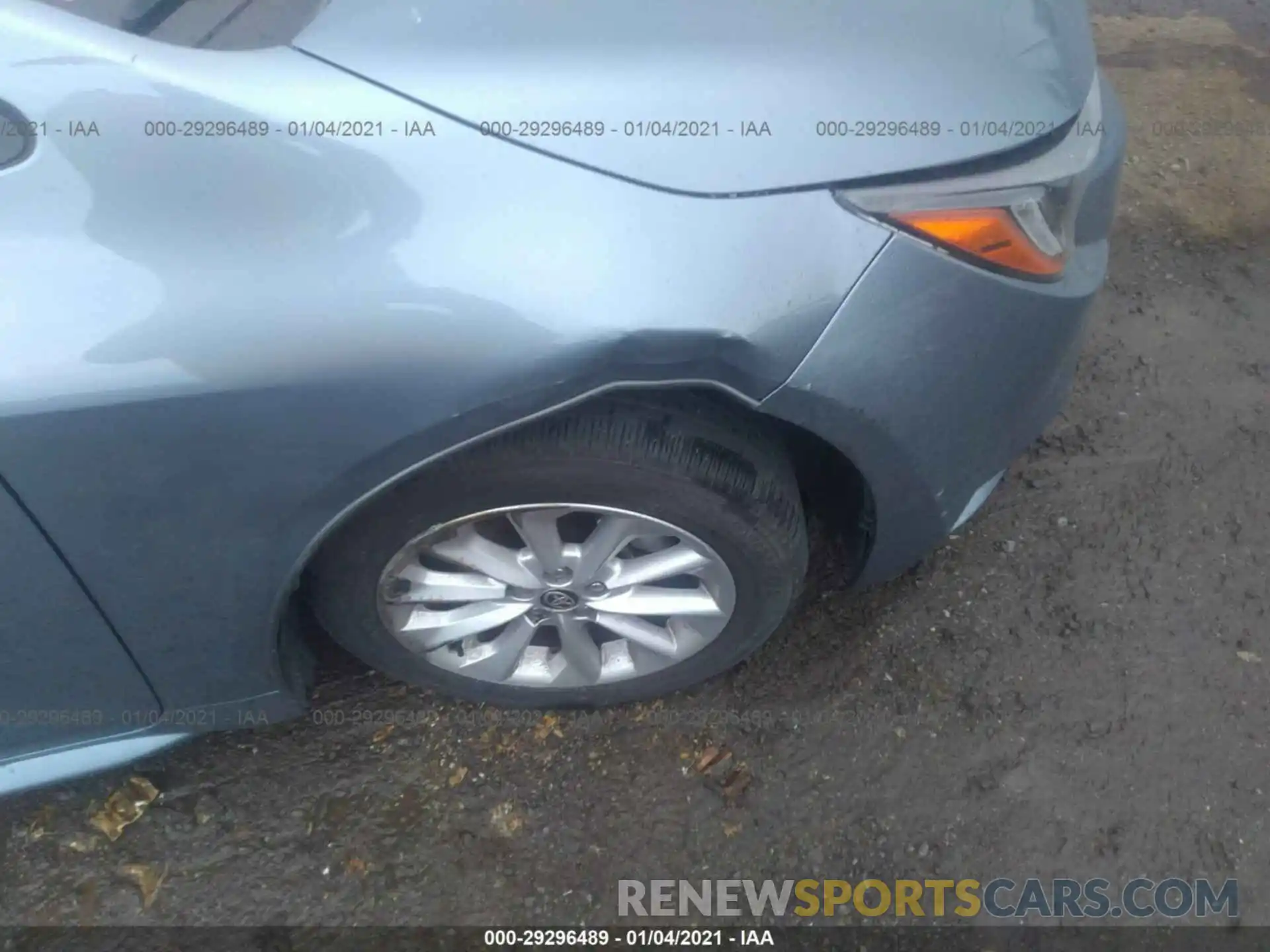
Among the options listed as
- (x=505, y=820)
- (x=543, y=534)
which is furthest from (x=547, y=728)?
(x=543, y=534)

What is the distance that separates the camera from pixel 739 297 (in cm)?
124

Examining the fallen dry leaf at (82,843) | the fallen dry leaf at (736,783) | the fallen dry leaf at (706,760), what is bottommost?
the fallen dry leaf at (736,783)

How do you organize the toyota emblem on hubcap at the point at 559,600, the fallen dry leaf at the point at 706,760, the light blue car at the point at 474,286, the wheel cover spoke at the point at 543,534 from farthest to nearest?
the fallen dry leaf at the point at 706,760 < the toyota emblem on hubcap at the point at 559,600 < the wheel cover spoke at the point at 543,534 < the light blue car at the point at 474,286

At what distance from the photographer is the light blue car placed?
114 centimetres

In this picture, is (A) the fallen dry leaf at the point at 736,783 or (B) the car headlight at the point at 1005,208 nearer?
(B) the car headlight at the point at 1005,208

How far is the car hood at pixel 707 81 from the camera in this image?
122cm

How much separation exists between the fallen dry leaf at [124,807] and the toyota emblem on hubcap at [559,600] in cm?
89

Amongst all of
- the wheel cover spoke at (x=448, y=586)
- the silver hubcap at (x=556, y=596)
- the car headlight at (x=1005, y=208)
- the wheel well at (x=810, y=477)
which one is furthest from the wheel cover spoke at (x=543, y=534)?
the car headlight at (x=1005, y=208)

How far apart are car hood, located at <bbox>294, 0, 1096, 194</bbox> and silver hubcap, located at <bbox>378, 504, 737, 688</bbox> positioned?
55cm

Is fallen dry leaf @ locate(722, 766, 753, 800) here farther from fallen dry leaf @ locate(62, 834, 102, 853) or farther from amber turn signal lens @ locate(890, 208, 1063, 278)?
fallen dry leaf @ locate(62, 834, 102, 853)

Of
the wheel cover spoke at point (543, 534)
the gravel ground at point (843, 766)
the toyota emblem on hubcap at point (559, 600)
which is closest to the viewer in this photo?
the wheel cover spoke at point (543, 534)

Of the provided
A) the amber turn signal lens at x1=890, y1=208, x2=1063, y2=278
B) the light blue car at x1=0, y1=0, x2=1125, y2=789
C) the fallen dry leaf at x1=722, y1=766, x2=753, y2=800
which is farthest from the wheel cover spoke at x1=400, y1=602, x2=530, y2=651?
the amber turn signal lens at x1=890, y1=208, x2=1063, y2=278

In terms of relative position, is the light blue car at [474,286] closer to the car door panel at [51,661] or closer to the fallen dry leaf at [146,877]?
the car door panel at [51,661]

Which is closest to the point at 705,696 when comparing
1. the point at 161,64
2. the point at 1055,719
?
the point at 1055,719
